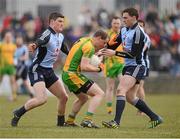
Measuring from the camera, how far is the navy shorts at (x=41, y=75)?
49.5 feet

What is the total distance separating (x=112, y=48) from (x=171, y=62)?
17.1 meters

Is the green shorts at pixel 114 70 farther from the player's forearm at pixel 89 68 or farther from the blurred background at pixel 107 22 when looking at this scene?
the blurred background at pixel 107 22

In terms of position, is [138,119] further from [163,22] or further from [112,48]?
[163,22]

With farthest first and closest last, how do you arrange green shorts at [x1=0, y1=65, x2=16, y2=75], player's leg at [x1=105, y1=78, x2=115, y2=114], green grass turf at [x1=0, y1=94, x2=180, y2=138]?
green shorts at [x1=0, y1=65, x2=16, y2=75], player's leg at [x1=105, y1=78, x2=115, y2=114], green grass turf at [x1=0, y1=94, x2=180, y2=138]

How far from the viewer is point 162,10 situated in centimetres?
3475

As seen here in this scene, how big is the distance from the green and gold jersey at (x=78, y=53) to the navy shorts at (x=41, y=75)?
0.35 meters

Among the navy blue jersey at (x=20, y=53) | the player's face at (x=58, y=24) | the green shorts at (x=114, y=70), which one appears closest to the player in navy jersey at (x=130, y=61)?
the player's face at (x=58, y=24)

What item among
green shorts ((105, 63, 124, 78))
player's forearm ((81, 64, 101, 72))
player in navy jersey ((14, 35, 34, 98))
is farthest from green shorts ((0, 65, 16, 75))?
player's forearm ((81, 64, 101, 72))

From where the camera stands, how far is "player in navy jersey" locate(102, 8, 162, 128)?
1500cm

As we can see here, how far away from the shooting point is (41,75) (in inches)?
595

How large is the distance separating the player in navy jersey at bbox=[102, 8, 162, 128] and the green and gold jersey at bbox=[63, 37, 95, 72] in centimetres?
31

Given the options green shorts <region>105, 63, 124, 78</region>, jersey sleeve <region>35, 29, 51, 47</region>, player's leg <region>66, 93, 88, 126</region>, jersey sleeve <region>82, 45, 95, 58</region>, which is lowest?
green shorts <region>105, 63, 124, 78</region>

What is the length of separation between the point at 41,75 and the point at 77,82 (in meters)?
0.77

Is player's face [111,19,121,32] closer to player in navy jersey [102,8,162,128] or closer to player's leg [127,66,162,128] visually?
player in navy jersey [102,8,162,128]
